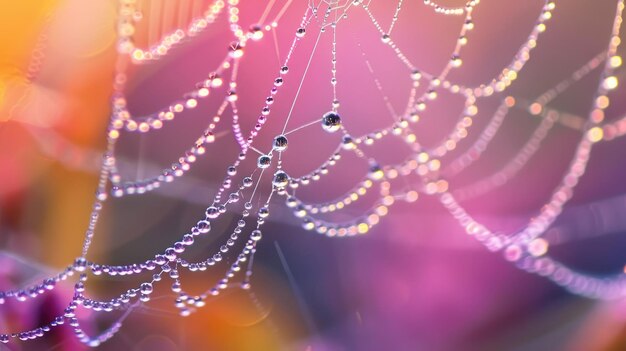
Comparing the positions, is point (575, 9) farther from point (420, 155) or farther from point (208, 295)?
point (208, 295)

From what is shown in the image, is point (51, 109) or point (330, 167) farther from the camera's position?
point (330, 167)

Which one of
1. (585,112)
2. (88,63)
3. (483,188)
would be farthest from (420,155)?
(88,63)

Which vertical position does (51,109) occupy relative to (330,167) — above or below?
above

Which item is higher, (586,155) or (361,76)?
(361,76)

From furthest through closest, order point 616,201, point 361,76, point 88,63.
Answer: point 616,201 < point 361,76 < point 88,63

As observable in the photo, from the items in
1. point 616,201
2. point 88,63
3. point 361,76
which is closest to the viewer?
point 88,63

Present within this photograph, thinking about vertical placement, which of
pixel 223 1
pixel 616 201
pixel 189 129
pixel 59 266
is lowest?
pixel 616 201

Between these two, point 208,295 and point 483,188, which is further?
point 483,188
